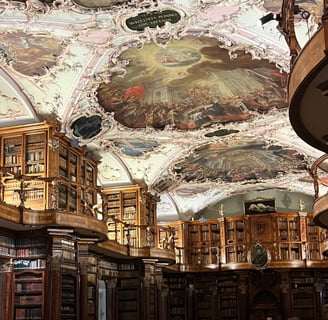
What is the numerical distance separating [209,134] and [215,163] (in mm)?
3604

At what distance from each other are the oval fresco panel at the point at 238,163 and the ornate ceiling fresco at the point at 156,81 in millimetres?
66

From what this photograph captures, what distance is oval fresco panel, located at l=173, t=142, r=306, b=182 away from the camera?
20188 millimetres

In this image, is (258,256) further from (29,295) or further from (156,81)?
(29,295)

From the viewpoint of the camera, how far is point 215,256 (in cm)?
2511

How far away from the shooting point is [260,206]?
2528cm

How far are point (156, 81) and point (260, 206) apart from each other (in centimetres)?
1166

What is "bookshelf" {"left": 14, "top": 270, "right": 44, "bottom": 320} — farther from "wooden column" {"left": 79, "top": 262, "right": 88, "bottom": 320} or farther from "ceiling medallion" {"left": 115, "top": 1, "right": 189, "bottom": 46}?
"ceiling medallion" {"left": 115, "top": 1, "right": 189, "bottom": 46}

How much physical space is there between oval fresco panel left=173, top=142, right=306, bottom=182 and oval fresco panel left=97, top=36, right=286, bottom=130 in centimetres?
297

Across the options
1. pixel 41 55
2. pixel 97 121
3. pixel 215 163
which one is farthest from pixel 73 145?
pixel 215 163

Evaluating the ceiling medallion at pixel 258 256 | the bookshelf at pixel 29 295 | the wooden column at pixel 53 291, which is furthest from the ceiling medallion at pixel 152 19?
the ceiling medallion at pixel 258 256

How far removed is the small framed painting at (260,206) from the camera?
25188mm

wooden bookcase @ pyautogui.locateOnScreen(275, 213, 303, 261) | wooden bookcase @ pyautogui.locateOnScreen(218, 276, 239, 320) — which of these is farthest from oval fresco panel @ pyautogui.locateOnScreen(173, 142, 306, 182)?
wooden bookcase @ pyautogui.locateOnScreen(218, 276, 239, 320)

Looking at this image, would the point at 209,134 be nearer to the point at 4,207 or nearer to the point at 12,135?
the point at 12,135

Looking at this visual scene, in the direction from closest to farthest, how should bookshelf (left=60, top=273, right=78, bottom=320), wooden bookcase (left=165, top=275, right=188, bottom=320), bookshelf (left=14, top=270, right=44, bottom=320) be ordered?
1. bookshelf (left=14, top=270, right=44, bottom=320)
2. bookshelf (left=60, top=273, right=78, bottom=320)
3. wooden bookcase (left=165, top=275, right=188, bottom=320)
